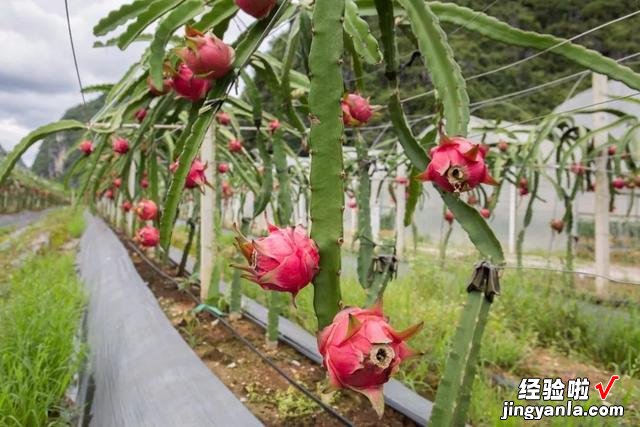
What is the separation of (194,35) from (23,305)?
6.74 ft

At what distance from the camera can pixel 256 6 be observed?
72 centimetres

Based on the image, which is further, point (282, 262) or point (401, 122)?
point (401, 122)

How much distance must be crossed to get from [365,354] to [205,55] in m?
0.52

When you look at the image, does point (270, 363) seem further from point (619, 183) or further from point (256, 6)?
point (619, 183)

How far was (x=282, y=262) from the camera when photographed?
0.51 m

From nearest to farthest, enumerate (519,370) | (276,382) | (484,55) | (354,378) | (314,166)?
(354,378) → (314,166) → (276,382) → (519,370) → (484,55)

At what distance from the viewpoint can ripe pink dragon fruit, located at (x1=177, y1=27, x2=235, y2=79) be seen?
2.41 feet

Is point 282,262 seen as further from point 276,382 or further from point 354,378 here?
point 276,382

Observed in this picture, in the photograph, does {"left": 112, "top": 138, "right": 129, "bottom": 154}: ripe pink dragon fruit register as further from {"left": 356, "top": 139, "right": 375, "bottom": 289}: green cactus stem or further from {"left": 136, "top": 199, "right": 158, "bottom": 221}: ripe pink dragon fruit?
{"left": 356, "top": 139, "right": 375, "bottom": 289}: green cactus stem

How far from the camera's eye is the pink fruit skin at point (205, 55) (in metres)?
0.74

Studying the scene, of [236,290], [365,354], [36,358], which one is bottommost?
[36,358]

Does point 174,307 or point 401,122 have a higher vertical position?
point 401,122

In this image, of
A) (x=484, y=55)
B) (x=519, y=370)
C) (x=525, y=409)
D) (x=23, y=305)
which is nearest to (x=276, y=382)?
(x=525, y=409)

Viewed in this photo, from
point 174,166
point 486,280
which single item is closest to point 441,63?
point 486,280
